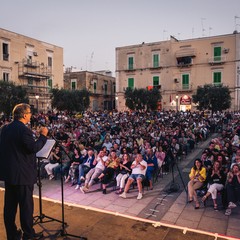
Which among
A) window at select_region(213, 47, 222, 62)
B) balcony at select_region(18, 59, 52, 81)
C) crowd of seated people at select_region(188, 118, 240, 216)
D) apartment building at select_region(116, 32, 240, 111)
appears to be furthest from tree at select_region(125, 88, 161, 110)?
crowd of seated people at select_region(188, 118, 240, 216)

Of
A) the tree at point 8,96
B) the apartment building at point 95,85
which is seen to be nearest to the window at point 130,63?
the apartment building at point 95,85

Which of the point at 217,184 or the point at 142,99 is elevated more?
the point at 142,99

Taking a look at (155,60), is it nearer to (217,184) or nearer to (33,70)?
(33,70)

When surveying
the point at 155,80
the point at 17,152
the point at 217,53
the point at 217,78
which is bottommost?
the point at 17,152

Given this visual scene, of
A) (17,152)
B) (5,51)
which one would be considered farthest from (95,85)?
(17,152)

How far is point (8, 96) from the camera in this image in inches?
831

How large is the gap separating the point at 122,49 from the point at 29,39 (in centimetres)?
1345

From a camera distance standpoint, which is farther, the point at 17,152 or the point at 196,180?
the point at 196,180

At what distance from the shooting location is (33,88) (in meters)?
31.1

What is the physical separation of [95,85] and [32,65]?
1331 centimetres

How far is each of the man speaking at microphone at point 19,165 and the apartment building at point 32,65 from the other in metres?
24.4

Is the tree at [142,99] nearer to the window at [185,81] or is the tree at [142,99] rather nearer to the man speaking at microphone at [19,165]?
the window at [185,81]

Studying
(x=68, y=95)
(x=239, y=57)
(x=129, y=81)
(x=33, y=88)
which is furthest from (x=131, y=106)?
(x=239, y=57)

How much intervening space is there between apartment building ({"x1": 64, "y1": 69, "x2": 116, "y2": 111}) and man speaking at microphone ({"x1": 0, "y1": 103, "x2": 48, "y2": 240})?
3571 centimetres
